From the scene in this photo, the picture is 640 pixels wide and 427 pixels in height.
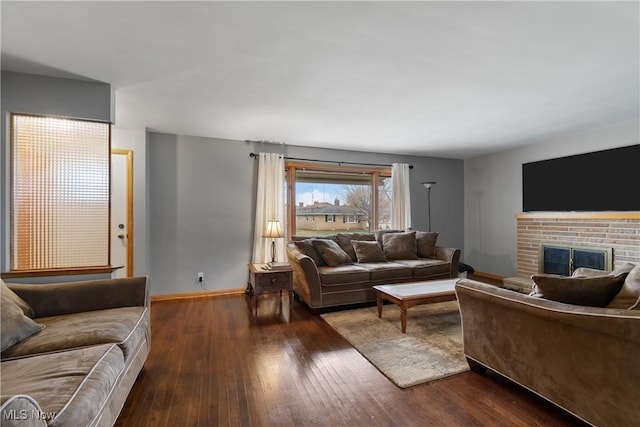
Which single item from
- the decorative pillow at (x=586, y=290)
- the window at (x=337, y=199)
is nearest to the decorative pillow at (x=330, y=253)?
the window at (x=337, y=199)

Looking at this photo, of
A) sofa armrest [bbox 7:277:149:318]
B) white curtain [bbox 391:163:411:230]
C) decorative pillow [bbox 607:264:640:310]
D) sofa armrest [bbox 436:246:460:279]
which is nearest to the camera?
decorative pillow [bbox 607:264:640:310]

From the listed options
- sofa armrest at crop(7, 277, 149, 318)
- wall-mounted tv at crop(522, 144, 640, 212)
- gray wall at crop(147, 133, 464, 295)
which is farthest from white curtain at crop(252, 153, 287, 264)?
wall-mounted tv at crop(522, 144, 640, 212)

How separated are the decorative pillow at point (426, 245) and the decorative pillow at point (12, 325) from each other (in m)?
4.21

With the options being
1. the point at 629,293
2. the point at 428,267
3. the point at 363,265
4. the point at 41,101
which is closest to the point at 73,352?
the point at 41,101

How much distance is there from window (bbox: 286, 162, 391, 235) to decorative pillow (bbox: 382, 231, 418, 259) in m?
0.91

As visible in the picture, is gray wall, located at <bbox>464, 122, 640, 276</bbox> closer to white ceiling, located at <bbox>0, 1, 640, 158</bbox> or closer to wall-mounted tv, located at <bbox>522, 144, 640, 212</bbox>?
wall-mounted tv, located at <bbox>522, 144, 640, 212</bbox>

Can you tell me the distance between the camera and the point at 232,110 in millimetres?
3135

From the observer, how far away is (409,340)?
2.62 meters

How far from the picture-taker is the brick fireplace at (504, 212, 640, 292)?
3.53 m

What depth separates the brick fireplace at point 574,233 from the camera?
3533 millimetres

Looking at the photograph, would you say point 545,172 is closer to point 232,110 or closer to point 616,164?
point 616,164

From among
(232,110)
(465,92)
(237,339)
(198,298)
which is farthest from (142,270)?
(465,92)

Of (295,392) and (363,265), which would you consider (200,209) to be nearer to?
(363,265)

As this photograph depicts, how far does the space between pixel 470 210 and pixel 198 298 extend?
17.2ft
